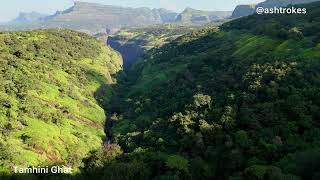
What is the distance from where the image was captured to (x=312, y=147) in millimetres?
68000

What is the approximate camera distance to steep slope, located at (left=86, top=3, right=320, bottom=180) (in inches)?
2783

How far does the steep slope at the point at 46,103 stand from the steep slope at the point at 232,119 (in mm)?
7213

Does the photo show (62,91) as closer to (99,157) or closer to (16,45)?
(16,45)

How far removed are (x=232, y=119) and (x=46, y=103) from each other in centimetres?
4516

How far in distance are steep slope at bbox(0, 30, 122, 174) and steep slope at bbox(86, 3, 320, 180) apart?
7.21 metres

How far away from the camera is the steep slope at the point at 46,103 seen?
8400 cm

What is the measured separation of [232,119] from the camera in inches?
3231

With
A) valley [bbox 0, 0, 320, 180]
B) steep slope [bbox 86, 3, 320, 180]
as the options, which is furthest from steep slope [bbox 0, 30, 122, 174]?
steep slope [bbox 86, 3, 320, 180]

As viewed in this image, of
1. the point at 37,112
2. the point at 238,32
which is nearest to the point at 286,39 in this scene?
the point at 238,32

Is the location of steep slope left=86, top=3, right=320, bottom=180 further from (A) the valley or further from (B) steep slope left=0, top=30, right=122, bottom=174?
(B) steep slope left=0, top=30, right=122, bottom=174

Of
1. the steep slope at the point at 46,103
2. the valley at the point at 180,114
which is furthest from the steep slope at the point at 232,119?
the steep slope at the point at 46,103

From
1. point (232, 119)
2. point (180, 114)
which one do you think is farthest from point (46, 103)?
point (232, 119)

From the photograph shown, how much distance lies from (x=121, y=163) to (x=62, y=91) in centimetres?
5075

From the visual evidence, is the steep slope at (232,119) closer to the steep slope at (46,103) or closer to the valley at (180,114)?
the valley at (180,114)
